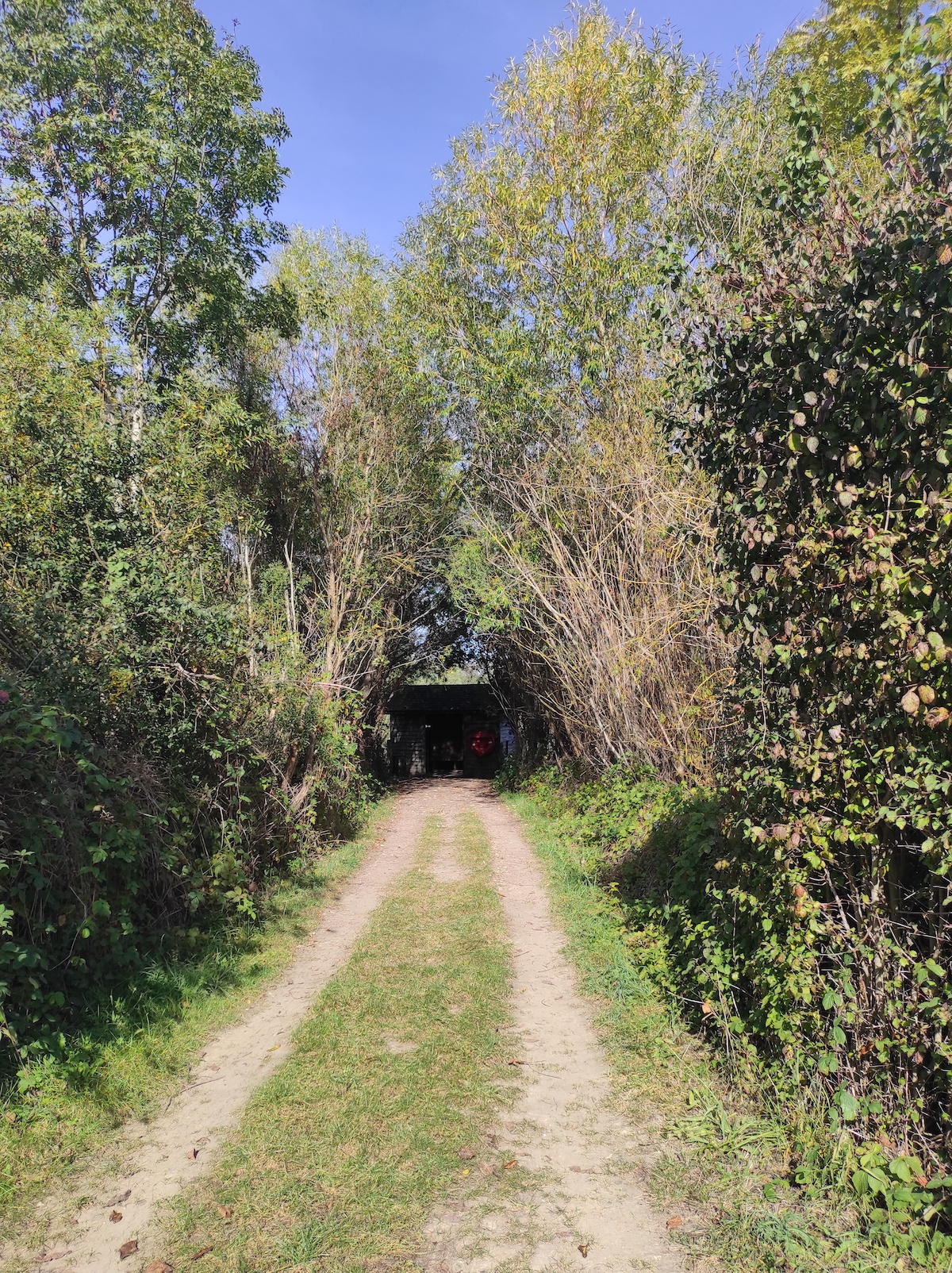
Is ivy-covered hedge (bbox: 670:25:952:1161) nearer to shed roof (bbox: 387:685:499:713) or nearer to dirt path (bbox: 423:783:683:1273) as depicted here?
dirt path (bbox: 423:783:683:1273)

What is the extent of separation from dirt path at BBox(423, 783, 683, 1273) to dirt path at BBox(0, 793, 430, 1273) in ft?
4.55

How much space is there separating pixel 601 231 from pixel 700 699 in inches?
327

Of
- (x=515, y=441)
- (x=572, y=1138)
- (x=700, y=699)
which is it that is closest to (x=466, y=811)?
(x=515, y=441)

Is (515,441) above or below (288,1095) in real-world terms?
above

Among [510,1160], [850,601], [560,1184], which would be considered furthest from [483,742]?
[850,601]

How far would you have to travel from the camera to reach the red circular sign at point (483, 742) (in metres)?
31.0

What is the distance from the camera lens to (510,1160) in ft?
12.6

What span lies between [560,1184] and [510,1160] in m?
0.30

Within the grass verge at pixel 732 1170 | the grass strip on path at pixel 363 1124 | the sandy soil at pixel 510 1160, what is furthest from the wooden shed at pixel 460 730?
the grass verge at pixel 732 1170

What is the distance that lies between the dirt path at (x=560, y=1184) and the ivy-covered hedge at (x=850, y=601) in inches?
41.0

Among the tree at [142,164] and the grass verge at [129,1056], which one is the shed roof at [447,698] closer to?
the tree at [142,164]

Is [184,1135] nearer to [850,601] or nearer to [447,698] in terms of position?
[850,601]

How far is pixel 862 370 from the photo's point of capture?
130 inches

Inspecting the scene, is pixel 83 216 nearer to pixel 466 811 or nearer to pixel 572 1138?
pixel 466 811
